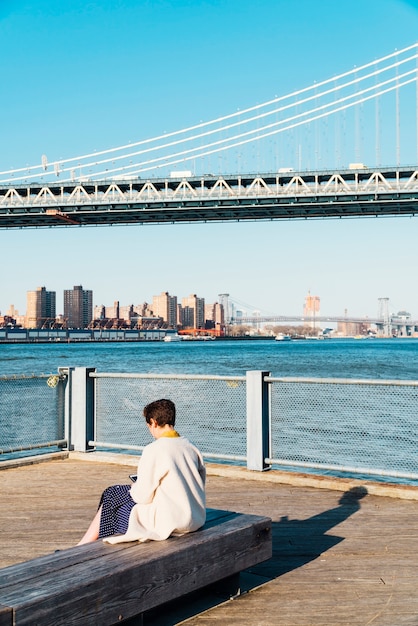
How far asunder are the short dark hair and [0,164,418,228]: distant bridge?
39404 mm

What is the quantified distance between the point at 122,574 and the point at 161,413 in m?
0.67

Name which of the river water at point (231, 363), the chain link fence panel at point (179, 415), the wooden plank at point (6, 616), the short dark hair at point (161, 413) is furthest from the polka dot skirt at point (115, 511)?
the river water at point (231, 363)

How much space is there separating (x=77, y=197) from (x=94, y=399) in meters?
42.1

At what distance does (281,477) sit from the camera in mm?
5758

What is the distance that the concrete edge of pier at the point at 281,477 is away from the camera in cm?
526

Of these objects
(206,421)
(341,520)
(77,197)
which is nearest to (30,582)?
(341,520)

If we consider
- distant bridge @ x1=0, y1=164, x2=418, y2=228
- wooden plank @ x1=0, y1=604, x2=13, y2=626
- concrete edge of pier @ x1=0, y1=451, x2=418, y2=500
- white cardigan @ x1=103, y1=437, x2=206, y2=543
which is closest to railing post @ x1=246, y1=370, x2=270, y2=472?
concrete edge of pier @ x1=0, y1=451, x2=418, y2=500

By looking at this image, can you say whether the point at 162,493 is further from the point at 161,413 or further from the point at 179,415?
the point at 179,415

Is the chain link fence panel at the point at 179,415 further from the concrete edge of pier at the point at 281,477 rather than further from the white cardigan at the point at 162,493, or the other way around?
the white cardigan at the point at 162,493

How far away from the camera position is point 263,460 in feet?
19.7

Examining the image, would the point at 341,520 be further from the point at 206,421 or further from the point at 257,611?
the point at 206,421

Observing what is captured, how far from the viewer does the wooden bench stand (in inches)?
94.7

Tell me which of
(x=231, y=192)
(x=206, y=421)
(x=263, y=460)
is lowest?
(x=206, y=421)

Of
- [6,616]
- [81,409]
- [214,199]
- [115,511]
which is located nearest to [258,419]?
[81,409]
